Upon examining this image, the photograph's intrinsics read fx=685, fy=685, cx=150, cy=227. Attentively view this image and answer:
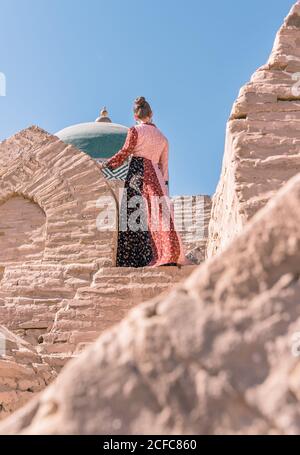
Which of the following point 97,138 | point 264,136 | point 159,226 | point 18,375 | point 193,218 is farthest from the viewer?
point 97,138

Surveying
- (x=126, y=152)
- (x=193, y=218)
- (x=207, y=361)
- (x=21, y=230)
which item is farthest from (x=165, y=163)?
(x=207, y=361)

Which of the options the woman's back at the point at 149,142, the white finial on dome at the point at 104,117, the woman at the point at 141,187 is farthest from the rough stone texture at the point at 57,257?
the white finial on dome at the point at 104,117

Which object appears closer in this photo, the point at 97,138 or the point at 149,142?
the point at 149,142

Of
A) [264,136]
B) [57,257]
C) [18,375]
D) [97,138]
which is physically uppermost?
[97,138]

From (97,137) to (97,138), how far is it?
0.19 ft

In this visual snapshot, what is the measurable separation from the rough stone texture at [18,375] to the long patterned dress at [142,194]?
76.1 inches

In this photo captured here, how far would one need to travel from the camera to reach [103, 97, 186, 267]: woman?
5.91m

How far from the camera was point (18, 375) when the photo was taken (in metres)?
3.86

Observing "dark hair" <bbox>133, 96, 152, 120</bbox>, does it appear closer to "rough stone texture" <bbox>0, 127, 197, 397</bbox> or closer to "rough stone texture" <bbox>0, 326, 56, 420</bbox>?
"rough stone texture" <bbox>0, 127, 197, 397</bbox>

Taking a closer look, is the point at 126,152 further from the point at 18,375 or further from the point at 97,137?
the point at 97,137

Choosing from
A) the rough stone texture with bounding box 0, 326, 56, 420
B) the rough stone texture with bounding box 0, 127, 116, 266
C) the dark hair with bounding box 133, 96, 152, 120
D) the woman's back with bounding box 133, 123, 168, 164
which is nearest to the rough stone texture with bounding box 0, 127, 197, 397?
the rough stone texture with bounding box 0, 127, 116, 266

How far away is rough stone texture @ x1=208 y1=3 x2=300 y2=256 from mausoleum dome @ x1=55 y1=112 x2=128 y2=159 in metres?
13.5

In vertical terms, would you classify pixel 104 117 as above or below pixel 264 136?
above
